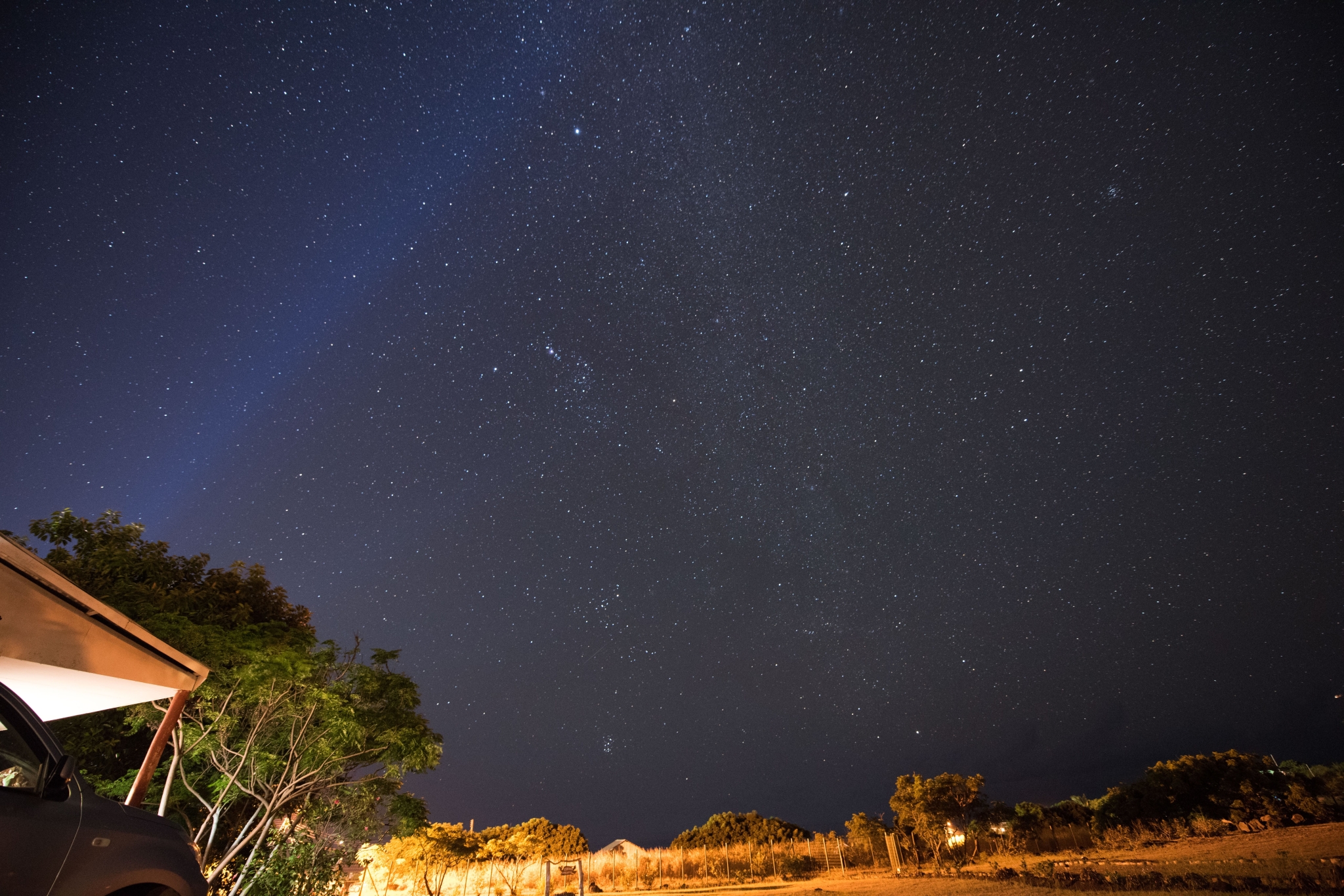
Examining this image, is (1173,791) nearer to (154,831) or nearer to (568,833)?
(568,833)

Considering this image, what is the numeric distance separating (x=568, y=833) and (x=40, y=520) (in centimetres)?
3797

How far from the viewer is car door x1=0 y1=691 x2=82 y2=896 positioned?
252cm

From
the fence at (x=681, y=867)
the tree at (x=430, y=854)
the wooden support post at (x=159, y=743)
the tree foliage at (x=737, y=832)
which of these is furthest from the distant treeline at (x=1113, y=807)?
the wooden support post at (x=159, y=743)

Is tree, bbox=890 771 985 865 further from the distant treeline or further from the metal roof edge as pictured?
the metal roof edge

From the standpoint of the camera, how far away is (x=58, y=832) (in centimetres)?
279

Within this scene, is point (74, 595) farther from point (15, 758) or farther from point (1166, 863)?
point (1166, 863)

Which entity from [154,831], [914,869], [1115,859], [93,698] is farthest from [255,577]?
[914,869]

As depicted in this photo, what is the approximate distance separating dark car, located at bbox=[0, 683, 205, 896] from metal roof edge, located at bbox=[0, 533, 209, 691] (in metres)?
1.70

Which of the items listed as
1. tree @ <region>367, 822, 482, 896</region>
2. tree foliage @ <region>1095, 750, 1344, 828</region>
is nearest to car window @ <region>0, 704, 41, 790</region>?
tree @ <region>367, 822, 482, 896</region>

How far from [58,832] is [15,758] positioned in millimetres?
411

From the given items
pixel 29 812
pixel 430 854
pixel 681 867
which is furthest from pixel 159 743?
pixel 681 867

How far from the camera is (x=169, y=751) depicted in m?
12.1

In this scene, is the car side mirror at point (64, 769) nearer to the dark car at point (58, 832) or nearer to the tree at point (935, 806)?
the dark car at point (58, 832)

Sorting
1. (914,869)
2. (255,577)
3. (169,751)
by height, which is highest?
(255,577)
